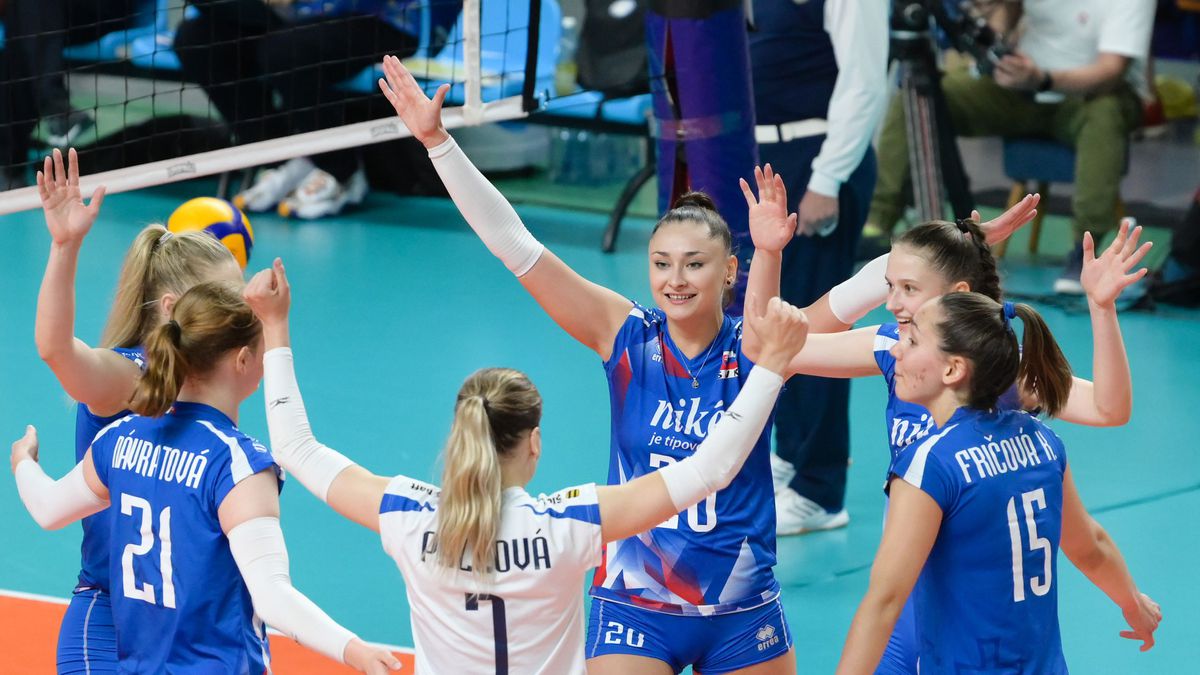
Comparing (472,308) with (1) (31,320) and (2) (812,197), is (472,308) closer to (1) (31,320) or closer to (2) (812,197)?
(1) (31,320)

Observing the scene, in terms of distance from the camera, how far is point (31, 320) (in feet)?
28.3

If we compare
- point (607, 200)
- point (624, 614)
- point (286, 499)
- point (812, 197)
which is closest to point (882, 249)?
point (607, 200)

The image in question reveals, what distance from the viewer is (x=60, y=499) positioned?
3.30m

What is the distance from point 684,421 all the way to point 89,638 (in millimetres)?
1430

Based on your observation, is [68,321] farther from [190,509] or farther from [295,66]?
[295,66]

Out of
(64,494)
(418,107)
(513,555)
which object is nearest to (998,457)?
(513,555)

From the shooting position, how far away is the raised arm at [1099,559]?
11.0 ft

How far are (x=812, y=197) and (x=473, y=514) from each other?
344 centimetres

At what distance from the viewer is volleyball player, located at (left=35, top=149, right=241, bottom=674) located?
3.41 metres

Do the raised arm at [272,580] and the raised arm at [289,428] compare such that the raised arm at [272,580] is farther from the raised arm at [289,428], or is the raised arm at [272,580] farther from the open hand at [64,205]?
the open hand at [64,205]

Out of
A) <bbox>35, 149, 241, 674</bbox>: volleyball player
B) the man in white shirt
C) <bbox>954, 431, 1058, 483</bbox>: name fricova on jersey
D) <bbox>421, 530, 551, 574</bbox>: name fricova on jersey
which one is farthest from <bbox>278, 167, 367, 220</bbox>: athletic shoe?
<bbox>954, 431, 1058, 483</bbox>: name fricova on jersey

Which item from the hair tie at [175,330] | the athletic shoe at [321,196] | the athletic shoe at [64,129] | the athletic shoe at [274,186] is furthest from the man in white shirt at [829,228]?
the athletic shoe at [64,129]

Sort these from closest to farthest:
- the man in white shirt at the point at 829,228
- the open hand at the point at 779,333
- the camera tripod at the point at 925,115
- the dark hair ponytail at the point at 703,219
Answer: the open hand at the point at 779,333 → the dark hair ponytail at the point at 703,219 → the man in white shirt at the point at 829,228 → the camera tripod at the point at 925,115

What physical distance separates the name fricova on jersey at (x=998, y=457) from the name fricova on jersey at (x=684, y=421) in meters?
0.72
